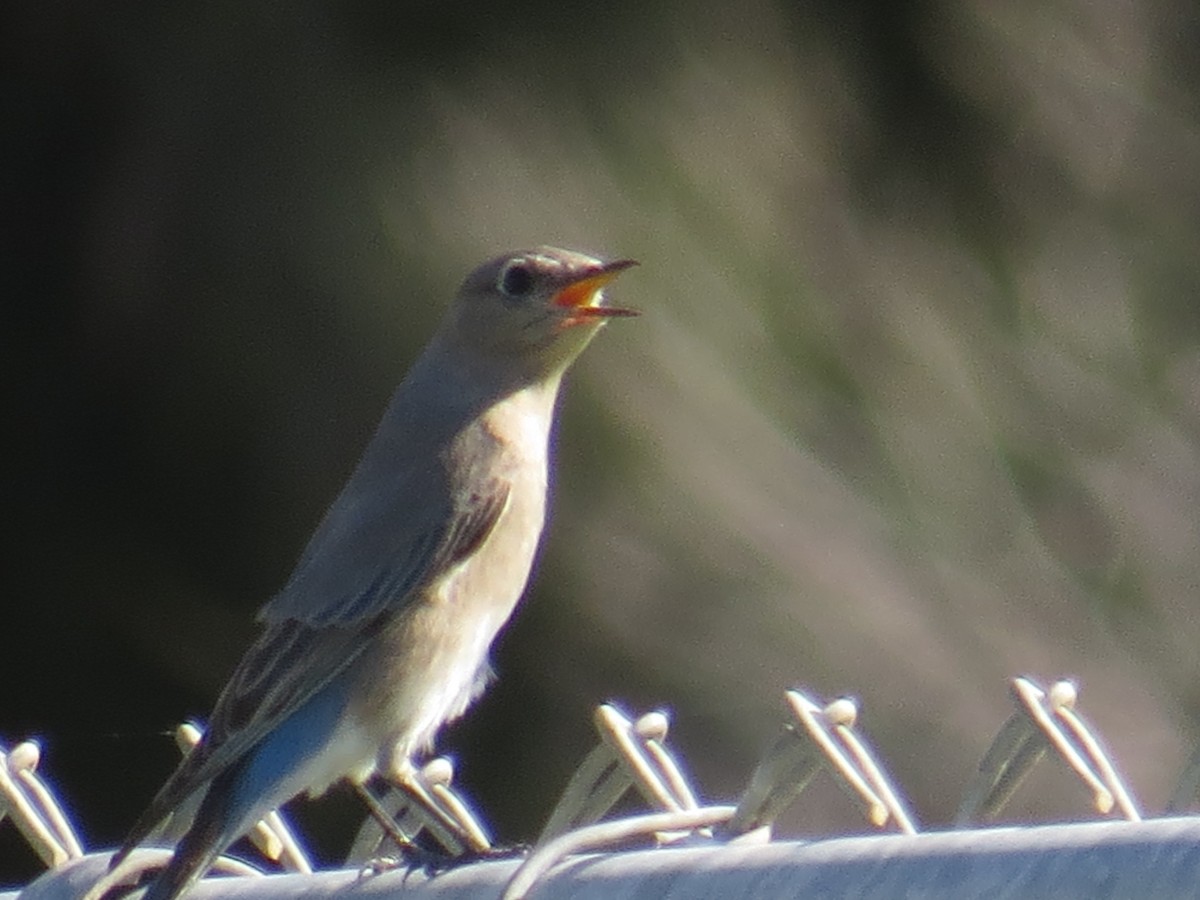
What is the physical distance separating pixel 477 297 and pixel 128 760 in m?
2.58

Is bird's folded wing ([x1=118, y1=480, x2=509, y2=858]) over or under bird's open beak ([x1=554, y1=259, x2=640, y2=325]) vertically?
under

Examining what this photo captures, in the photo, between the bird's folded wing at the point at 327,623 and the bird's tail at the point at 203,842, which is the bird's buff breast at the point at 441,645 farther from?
the bird's tail at the point at 203,842

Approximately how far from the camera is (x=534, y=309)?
3.90 metres

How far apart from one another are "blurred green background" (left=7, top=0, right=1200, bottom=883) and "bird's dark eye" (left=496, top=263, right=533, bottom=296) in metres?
0.86

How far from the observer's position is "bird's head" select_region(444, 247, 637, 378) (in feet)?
12.7

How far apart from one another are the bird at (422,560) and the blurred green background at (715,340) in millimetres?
880

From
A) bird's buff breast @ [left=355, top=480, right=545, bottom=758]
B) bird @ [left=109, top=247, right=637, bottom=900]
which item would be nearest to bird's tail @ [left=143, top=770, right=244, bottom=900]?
bird @ [left=109, top=247, right=637, bottom=900]

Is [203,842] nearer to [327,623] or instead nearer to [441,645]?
[327,623]

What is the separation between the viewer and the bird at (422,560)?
341 centimetres

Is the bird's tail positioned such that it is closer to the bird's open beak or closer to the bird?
the bird

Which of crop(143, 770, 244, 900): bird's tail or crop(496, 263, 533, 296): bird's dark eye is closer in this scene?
crop(143, 770, 244, 900): bird's tail

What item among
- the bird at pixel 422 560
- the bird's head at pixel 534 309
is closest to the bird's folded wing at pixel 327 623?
the bird at pixel 422 560

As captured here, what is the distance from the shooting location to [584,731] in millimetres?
5211

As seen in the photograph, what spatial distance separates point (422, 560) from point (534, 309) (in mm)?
480
